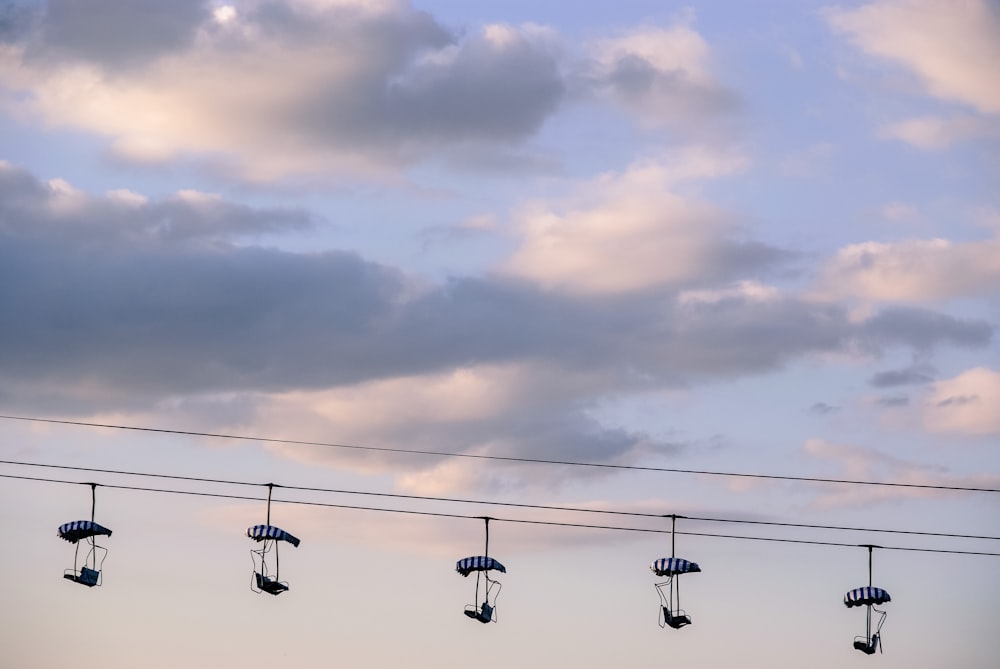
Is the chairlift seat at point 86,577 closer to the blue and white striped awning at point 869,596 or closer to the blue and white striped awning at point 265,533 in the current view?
the blue and white striped awning at point 265,533

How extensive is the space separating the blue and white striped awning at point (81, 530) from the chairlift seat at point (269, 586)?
581 cm

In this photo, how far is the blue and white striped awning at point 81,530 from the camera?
60.7m

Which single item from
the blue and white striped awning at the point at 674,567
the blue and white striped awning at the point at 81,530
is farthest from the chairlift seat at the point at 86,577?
the blue and white striped awning at the point at 674,567

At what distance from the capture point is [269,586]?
197 feet

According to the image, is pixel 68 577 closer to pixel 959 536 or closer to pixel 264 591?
pixel 264 591

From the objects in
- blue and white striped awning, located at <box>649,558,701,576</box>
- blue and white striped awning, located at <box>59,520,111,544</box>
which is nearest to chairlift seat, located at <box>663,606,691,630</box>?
blue and white striped awning, located at <box>649,558,701,576</box>

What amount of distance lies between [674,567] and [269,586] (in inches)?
558

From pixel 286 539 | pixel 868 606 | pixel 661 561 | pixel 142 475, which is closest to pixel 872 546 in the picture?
pixel 868 606

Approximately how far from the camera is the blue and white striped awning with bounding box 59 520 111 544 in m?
60.7

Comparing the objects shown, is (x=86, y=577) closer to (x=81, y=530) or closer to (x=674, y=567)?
(x=81, y=530)

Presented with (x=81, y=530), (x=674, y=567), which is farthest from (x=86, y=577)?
(x=674, y=567)

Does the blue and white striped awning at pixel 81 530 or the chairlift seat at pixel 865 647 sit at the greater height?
the blue and white striped awning at pixel 81 530

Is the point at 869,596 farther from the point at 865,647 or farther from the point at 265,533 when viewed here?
the point at 265,533

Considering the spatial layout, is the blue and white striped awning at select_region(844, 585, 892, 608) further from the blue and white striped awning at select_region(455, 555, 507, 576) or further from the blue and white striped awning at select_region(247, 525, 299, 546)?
the blue and white striped awning at select_region(247, 525, 299, 546)
